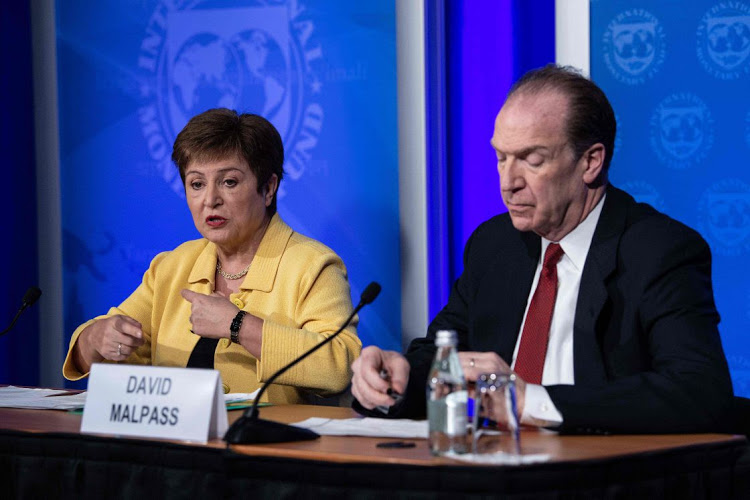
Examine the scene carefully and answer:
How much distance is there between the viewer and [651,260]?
6.73 ft

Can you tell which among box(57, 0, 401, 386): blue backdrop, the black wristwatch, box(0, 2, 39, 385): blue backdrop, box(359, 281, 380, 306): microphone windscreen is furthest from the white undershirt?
box(0, 2, 39, 385): blue backdrop

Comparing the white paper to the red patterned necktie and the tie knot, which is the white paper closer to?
the red patterned necktie

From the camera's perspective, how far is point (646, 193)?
332cm

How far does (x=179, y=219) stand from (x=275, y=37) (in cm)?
82

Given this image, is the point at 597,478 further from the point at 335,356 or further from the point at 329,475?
the point at 335,356

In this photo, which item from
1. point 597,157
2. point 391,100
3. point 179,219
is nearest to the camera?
point 597,157

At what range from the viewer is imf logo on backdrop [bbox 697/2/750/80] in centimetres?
315

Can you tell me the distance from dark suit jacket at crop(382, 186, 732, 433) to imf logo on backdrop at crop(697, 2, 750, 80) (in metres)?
1.17

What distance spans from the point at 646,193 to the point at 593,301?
135cm

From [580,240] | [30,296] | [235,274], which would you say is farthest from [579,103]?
[30,296]

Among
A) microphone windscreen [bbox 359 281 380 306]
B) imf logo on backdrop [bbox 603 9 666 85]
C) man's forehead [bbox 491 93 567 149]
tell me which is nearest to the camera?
microphone windscreen [bbox 359 281 380 306]

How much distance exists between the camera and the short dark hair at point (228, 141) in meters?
2.85

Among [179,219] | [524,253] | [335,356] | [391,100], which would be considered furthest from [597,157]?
[179,219]

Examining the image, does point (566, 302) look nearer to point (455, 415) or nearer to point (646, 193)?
point (455, 415)
